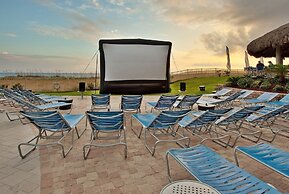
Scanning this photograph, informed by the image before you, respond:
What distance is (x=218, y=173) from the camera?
209 centimetres

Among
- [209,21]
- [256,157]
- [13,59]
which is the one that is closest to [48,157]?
[256,157]

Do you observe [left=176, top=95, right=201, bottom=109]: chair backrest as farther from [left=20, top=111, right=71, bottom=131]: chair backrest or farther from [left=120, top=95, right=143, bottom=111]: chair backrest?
[left=20, top=111, right=71, bottom=131]: chair backrest

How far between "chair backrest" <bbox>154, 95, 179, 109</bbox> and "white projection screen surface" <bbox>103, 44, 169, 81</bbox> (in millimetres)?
5138

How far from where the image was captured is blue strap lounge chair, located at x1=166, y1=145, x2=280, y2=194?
179 cm

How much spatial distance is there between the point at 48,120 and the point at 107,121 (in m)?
1.02

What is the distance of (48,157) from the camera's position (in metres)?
3.47

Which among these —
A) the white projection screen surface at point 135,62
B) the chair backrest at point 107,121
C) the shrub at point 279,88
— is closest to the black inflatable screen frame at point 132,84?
the white projection screen surface at point 135,62

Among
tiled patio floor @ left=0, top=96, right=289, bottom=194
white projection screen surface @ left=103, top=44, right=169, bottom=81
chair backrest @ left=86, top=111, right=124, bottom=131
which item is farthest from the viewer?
white projection screen surface @ left=103, top=44, right=169, bottom=81

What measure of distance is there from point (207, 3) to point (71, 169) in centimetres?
1155

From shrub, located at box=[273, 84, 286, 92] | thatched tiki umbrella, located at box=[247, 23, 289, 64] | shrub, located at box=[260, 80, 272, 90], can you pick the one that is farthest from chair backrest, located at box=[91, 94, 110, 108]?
thatched tiki umbrella, located at box=[247, 23, 289, 64]

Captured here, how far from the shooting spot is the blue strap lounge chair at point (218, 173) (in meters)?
1.79

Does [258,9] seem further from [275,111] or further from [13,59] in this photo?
[13,59]

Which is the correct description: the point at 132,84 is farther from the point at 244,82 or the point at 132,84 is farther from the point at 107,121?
the point at 107,121

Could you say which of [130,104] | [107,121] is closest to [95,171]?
[107,121]
